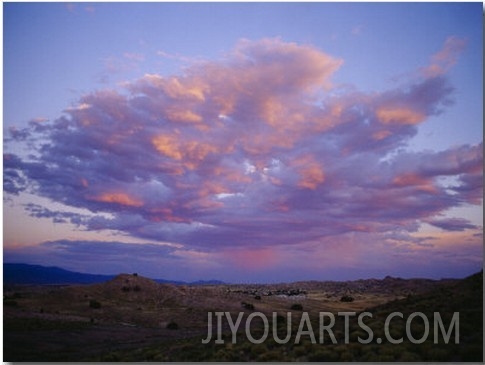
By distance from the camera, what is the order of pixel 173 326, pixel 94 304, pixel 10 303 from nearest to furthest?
pixel 173 326 → pixel 10 303 → pixel 94 304

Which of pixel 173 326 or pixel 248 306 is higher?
pixel 248 306

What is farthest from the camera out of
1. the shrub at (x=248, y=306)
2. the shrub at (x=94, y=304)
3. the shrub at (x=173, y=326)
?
the shrub at (x=248, y=306)

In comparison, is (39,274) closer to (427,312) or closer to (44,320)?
(44,320)

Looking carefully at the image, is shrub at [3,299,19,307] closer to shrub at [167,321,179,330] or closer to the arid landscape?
the arid landscape

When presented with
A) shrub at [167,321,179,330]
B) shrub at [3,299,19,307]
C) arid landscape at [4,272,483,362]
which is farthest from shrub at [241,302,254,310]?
shrub at [3,299,19,307]

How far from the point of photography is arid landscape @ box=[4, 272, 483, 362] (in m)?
16.6

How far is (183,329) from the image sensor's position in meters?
34.2

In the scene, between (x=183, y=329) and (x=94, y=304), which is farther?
(x=94, y=304)

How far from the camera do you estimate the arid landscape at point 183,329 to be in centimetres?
1658

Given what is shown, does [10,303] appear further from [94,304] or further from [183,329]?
[183,329]

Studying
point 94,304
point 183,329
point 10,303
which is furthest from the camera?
point 94,304

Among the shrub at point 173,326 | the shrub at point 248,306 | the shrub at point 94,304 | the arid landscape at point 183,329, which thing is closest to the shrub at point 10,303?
the arid landscape at point 183,329

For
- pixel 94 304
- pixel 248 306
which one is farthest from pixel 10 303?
pixel 248 306

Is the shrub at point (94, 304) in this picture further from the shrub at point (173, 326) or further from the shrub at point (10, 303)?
the shrub at point (173, 326)
